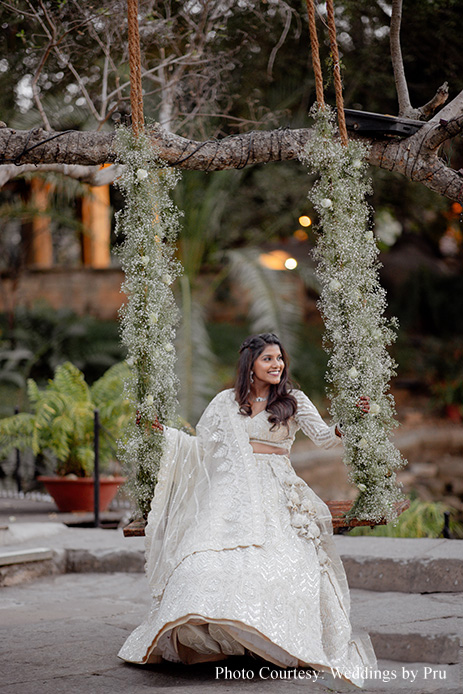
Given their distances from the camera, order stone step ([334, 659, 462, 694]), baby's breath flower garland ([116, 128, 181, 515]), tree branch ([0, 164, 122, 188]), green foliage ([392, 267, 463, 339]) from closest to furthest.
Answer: stone step ([334, 659, 462, 694]), baby's breath flower garland ([116, 128, 181, 515]), tree branch ([0, 164, 122, 188]), green foliage ([392, 267, 463, 339])

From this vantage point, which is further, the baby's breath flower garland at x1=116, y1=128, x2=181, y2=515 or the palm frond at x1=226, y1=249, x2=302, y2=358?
the palm frond at x1=226, y1=249, x2=302, y2=358

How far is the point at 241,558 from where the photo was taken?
4.03m

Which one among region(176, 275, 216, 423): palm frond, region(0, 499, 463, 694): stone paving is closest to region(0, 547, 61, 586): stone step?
region(0, 499, 463, 694): stone paving

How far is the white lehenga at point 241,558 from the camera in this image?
3846 mm

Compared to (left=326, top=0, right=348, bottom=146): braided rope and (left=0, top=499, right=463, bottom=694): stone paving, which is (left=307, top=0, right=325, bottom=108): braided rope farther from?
(left=0, top=499, right=463, bottom=694): stone paving

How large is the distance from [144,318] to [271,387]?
34.7 inches

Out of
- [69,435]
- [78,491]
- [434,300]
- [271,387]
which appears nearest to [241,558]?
[271,387]

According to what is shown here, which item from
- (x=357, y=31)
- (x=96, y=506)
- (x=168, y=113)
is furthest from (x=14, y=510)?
(x=357, y=31)

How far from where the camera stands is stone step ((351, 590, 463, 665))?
4.56 meters

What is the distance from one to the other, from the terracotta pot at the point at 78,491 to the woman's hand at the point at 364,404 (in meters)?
4.57

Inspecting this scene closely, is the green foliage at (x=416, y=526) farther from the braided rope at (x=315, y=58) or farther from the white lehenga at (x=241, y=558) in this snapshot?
the braided rope at (x=315, y=58)

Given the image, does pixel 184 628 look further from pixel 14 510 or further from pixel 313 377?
pixel 313 377

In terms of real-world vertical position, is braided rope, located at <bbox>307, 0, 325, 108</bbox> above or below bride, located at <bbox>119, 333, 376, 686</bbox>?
above

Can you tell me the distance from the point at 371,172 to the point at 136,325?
8441 millimetres
